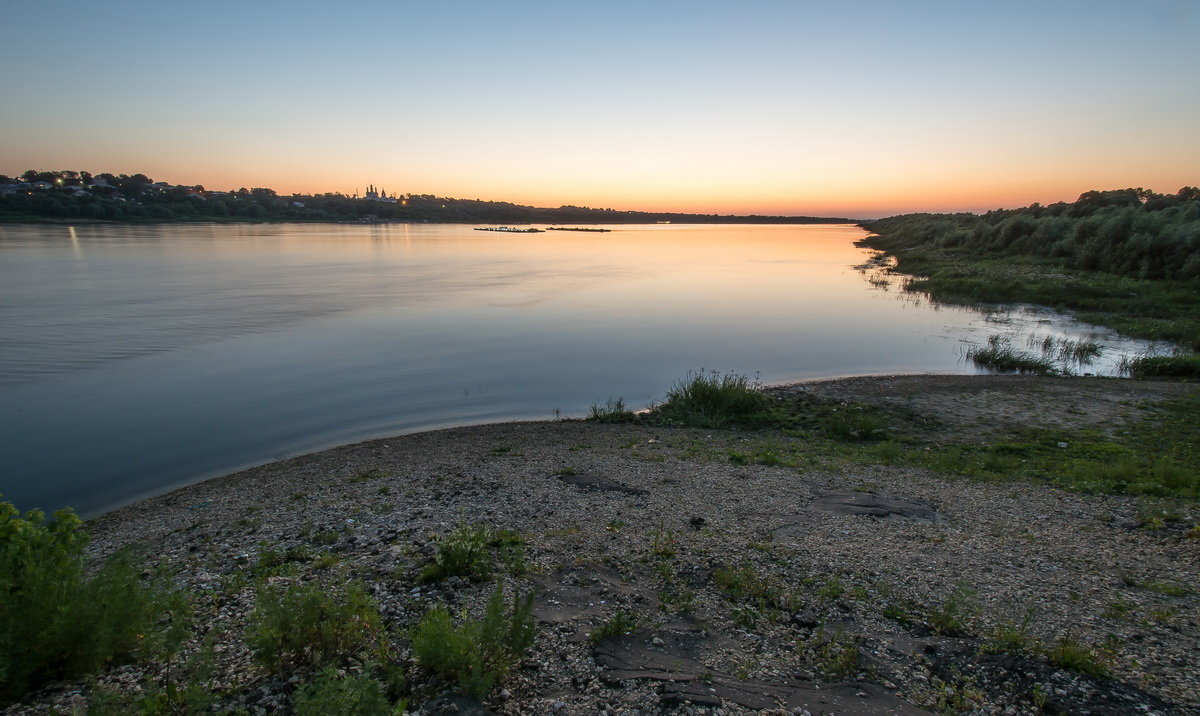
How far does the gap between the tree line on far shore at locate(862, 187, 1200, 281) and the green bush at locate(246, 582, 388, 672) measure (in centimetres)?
4212

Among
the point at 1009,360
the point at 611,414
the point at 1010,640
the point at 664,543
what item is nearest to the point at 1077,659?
the point at 1010,640

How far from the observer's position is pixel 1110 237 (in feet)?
125

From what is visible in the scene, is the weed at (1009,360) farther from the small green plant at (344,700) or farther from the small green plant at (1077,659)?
the small green plant at (344,700)

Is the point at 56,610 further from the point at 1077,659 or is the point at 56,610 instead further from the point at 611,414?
the point at 611,414

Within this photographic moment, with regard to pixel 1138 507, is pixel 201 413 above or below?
below

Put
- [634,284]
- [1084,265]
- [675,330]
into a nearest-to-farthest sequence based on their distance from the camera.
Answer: [675,330] → [1084,265] → [634,284]

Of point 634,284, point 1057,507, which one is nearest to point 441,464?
point 1057,507

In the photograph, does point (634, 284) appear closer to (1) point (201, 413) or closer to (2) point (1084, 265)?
(2) point (1084, 265)

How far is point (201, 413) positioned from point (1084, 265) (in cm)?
5090

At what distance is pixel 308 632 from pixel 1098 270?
49.4 metres

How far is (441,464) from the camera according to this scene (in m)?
10.7

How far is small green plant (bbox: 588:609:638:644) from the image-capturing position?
4.94 metres

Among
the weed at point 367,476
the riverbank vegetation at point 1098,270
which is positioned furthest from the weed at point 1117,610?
the riverbank vegetation at point 1098,270

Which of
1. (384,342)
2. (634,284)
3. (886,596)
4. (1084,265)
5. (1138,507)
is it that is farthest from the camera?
(634,284)
